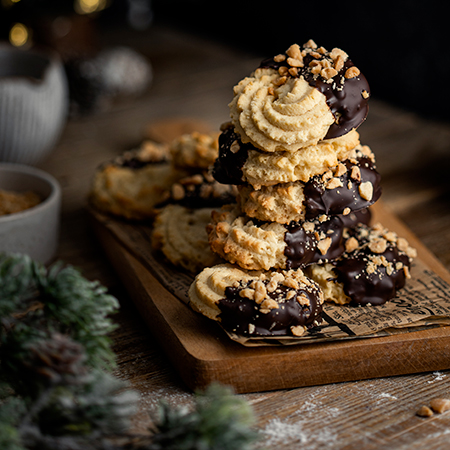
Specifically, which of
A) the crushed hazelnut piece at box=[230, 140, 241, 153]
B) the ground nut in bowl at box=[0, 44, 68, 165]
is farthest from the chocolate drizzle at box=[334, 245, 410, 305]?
→ the ground nut in bowl at box=[0, 44, 68, 165]

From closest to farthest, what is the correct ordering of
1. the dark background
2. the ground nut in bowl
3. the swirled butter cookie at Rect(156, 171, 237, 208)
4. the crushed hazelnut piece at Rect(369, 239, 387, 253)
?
the crushed hazelnut piece at Rect(369, 239, 387, 253) → the swirled butter cookie at Rect(156, 171, 237, 208) → the ground nut in bowl → the dark background

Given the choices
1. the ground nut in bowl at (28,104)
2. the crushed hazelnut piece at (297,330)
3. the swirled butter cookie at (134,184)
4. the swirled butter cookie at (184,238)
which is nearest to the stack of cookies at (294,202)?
the crushed hazelnut piece at (297,330)

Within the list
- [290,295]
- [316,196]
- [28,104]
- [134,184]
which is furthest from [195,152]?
[28,104]

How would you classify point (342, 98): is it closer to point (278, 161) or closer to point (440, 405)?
point (278, 161)

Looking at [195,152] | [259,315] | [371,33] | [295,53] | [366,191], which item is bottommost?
[259,315]

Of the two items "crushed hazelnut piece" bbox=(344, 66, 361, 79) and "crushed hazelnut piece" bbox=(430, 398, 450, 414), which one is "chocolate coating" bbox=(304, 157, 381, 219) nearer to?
"crushed hazelnut piece" bbox=(344, 66, 361, 79)

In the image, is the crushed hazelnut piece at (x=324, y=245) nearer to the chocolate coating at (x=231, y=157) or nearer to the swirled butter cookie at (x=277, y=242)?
the swirled butter cookie at (x=277, y=242)
